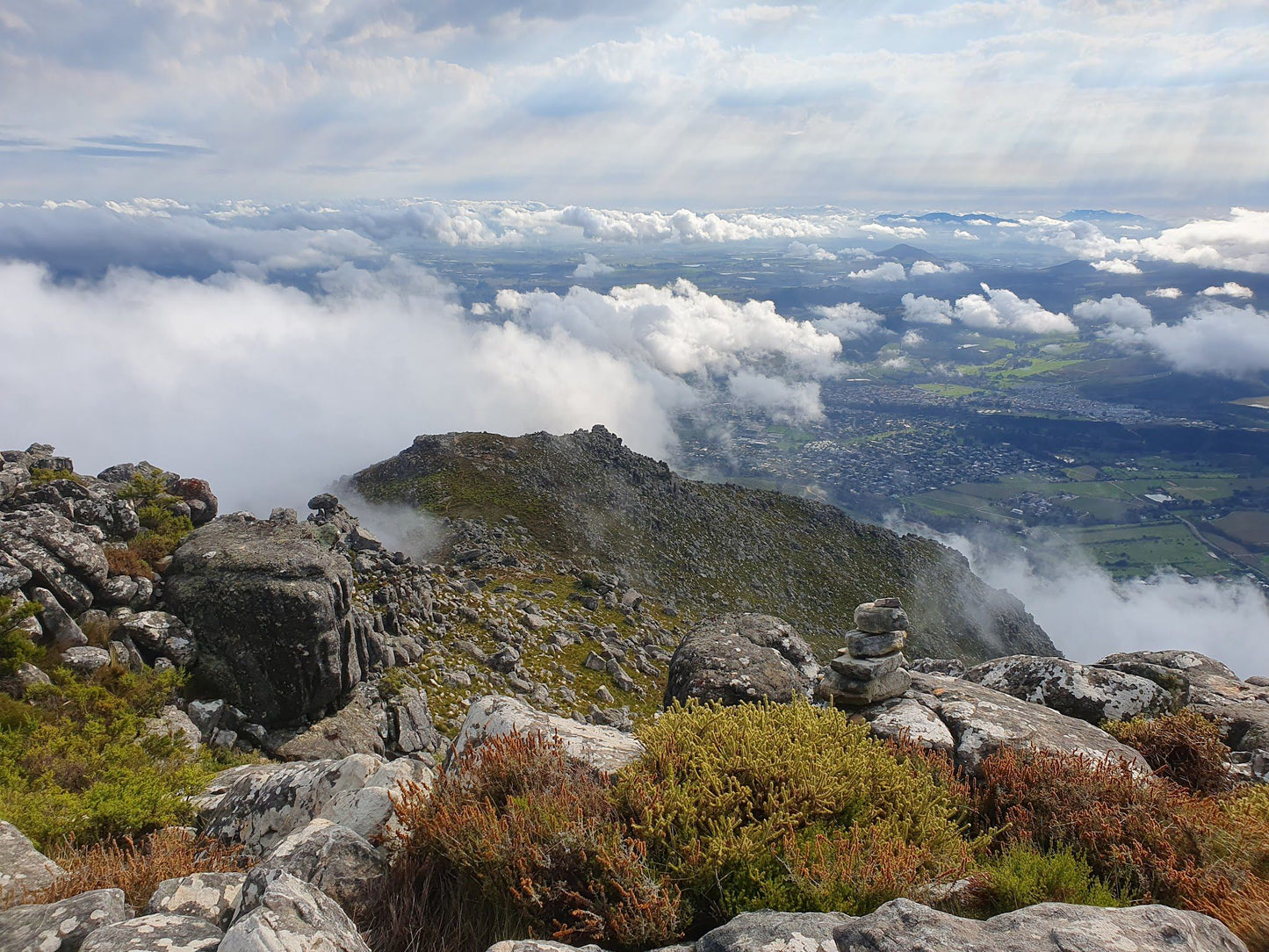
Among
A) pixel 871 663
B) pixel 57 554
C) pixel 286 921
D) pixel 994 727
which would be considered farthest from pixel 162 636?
pixel 994 727

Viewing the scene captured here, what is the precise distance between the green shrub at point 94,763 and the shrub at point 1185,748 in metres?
15.4

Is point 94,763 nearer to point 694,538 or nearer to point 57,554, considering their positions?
point 57,554

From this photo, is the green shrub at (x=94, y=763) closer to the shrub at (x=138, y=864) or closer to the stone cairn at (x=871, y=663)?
the shrub at (x=138, y=864)

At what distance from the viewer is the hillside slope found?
61.9 m

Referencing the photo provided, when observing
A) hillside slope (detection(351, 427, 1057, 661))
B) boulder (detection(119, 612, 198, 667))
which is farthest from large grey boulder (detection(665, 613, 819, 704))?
hillside slope (detection(351, 427, 1057, 661))

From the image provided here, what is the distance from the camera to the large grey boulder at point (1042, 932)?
4328 mm

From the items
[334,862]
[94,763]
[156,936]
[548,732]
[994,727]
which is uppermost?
[156,936]

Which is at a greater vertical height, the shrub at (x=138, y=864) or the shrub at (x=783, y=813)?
the shrub at (x=783, y=813)

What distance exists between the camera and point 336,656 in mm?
19250

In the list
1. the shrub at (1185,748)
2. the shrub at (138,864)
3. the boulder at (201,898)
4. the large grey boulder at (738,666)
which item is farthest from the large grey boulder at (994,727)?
the shrub at (138,864)

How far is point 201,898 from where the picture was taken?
5.64 m

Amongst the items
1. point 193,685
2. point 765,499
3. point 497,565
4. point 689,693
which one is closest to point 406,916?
point 689,693

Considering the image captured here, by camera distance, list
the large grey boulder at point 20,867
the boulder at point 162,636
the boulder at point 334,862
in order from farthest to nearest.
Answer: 1. the boulder at point 162,636
2. the large grey boulder at point 20,867
3. the boulder at point 334,862

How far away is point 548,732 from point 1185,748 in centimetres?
1036
